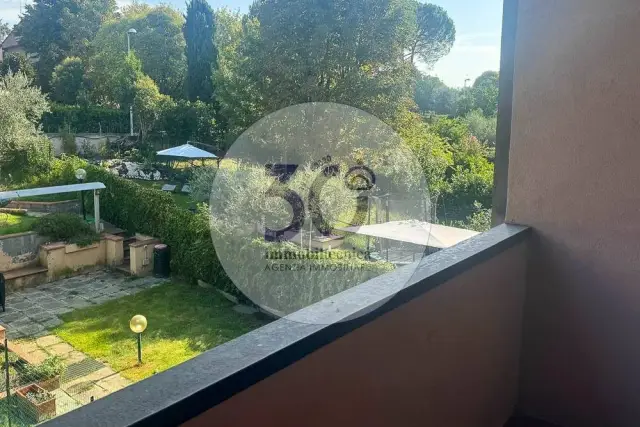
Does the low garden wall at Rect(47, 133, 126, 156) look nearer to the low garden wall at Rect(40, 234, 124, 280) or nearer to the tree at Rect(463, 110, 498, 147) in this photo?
the low garden wall at Rect(40, 234, 124, 280)

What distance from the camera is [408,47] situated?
10.2 metres

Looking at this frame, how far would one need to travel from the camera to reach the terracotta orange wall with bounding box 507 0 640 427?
142 cm

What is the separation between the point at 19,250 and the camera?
25.4 ft

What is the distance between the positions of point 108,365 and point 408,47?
322 inches

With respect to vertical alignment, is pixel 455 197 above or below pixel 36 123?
below

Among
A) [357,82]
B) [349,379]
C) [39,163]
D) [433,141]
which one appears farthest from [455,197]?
[39,163]

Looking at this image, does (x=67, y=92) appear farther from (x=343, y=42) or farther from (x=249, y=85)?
(x=343, y=42)

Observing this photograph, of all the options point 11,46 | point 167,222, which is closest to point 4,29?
point 11,46

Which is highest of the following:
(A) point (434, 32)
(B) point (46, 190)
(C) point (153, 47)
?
(C) point (153, 47)

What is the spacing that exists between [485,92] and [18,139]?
30.6 ft

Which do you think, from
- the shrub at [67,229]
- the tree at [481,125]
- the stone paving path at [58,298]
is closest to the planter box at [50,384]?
the stone paving path at [58,298]

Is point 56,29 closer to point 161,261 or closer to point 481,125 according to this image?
point 161,261

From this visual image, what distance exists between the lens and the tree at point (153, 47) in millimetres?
18016

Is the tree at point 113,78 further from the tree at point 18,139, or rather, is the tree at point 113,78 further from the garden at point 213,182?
the tree at point 18,139
